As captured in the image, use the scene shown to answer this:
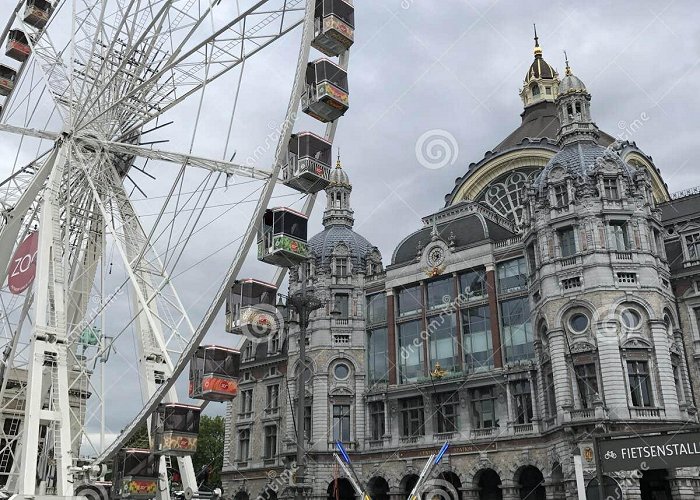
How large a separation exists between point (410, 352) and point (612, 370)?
17931 mm

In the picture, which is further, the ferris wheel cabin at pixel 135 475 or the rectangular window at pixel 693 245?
the rectangular window at pixel 693 245

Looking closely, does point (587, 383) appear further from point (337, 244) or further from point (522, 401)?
point (337, 244)

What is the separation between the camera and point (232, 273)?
25172mm

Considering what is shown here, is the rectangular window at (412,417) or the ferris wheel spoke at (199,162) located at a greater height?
the ferris wheel spoke at (199,162)

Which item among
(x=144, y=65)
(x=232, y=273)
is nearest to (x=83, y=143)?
(x=144, y=65)

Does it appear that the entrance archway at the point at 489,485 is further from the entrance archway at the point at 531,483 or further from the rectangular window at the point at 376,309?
the rectangular window at the point at 376,309

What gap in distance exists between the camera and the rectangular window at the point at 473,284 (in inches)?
2167

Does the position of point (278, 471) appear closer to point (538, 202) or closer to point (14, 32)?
point (538, 202)

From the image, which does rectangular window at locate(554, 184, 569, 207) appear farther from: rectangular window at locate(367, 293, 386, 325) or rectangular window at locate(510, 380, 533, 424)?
rectangular window at locate(367, 293, 386, 325)

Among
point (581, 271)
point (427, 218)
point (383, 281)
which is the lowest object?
point (581, 271)

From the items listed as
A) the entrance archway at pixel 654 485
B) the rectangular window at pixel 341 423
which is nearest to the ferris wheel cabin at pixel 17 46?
the rectangular window at pixel 341 423

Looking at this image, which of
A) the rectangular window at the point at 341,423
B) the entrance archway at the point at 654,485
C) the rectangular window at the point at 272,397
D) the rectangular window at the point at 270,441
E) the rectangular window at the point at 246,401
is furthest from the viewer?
the rectangular window at the point at 246,401

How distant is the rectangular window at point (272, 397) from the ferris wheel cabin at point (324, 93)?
38.5 m

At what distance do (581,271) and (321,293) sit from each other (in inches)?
916
